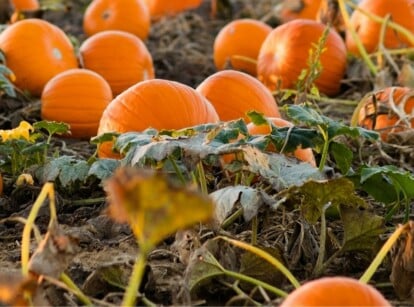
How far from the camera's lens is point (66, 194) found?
3047mm

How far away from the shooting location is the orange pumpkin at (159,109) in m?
2.99

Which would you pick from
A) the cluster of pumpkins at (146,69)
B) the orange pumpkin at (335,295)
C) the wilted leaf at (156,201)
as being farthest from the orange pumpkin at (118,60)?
the wilted leaf at (156,201)

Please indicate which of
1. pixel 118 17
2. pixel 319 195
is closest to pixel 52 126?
pixel 319 195

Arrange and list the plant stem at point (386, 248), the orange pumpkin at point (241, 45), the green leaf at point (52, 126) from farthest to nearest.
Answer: the orange pumpkin at point (241, 45)
the green leaf at point (52, 126)
the plant stem at point (386, 248)

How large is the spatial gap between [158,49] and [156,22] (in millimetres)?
743

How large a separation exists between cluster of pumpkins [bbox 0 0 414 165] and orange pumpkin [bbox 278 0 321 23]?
0.81m

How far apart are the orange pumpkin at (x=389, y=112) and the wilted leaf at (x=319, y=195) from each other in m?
1.10

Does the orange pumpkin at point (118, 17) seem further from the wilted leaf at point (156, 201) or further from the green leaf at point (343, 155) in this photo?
the wilted leaf at point (156, 201)

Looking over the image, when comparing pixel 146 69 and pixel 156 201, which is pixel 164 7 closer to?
pixel 146 69

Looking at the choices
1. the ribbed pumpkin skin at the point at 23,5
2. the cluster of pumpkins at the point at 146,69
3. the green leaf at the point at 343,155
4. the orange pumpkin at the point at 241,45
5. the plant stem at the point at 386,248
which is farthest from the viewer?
the ribbed pumpkin skin at the point at 23,5

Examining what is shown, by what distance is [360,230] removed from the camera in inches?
95.3

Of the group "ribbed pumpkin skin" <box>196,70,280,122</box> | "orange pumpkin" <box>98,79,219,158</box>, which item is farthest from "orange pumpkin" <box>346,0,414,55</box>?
"orange pumpkin" <box>98,79,219,158</box>

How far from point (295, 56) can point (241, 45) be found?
0.61m

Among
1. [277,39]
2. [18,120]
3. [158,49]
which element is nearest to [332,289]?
[18,120]
